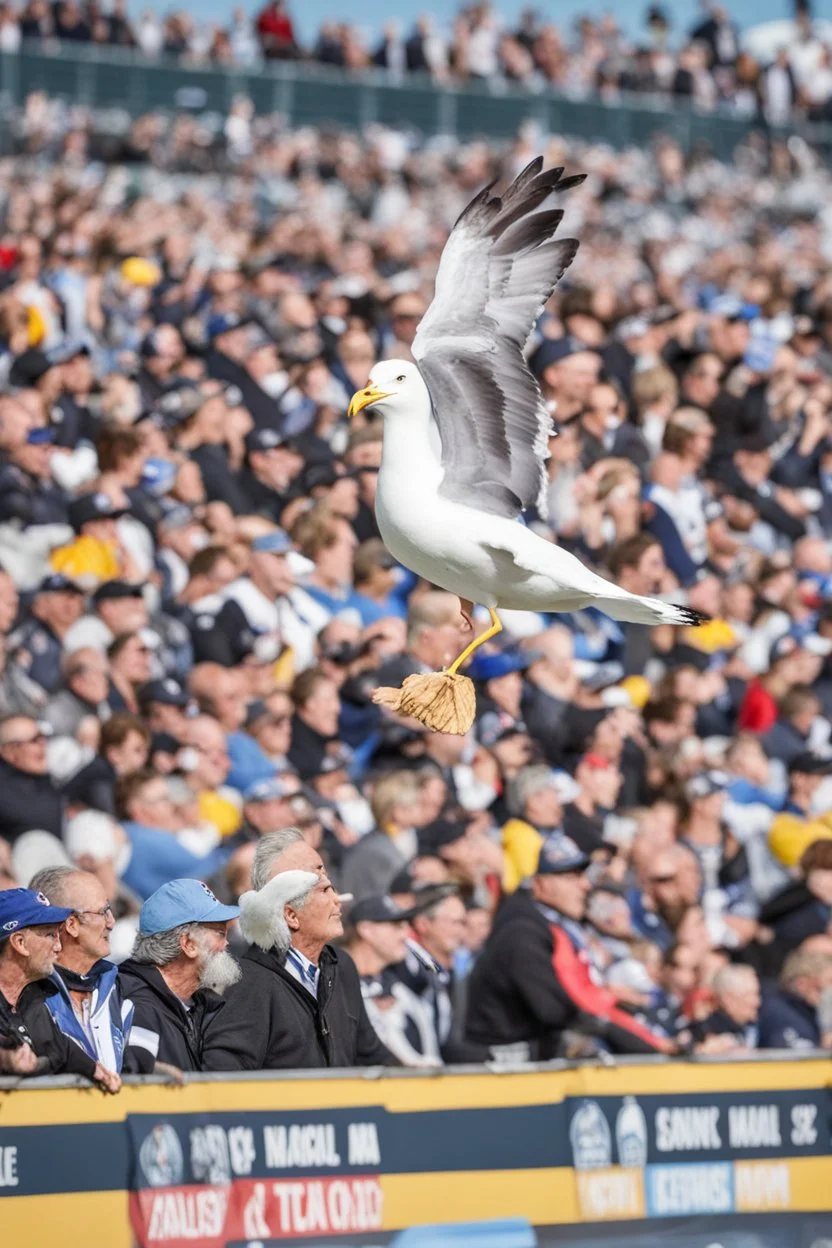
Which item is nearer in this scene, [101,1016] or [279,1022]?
[101,1016]

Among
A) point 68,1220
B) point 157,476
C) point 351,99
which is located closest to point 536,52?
point 351,99

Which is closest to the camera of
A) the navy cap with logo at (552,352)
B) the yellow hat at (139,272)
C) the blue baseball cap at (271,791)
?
the blue baseball cap at (271,791)

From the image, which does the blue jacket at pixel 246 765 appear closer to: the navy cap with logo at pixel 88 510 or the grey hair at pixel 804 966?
the navy cap with logo at pixel 88 510

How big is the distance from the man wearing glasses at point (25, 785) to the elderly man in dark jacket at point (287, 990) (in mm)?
2095

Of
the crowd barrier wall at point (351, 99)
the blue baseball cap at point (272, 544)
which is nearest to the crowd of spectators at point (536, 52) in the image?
the crowd barrier wall at point (351, 99)

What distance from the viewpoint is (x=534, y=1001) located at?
7895mm

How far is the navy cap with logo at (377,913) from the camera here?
7.86 meters

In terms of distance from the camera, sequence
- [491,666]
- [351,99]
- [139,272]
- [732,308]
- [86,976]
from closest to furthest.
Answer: [86,976] → [491,666] → [139,272] → [732,308] → [351,99]

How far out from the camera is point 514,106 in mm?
25141

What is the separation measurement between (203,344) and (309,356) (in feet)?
2.13

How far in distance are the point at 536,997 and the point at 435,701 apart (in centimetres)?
279

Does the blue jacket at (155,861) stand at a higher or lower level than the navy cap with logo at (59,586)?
lower

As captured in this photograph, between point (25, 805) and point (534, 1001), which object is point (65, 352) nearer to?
point (25, 805)

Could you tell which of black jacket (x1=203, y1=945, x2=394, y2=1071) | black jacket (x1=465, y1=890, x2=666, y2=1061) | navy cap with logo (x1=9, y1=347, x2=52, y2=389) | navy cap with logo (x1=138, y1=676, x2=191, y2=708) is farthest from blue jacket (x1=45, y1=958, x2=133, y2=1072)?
navy cap with logo (x1=9, y1=347, x2=52, y2=389)
